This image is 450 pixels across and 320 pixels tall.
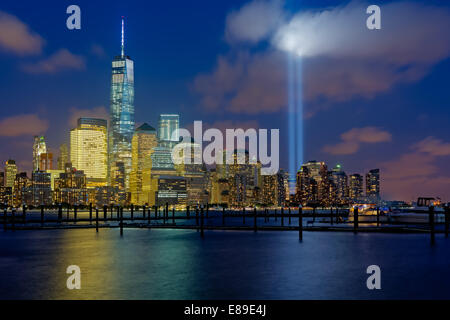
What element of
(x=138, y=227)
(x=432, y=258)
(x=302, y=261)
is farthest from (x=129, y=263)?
(x=138, y=227)

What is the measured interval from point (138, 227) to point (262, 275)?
2011 inches

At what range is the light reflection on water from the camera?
2331cm

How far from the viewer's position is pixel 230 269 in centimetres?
3212

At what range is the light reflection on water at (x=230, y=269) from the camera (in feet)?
76.5
